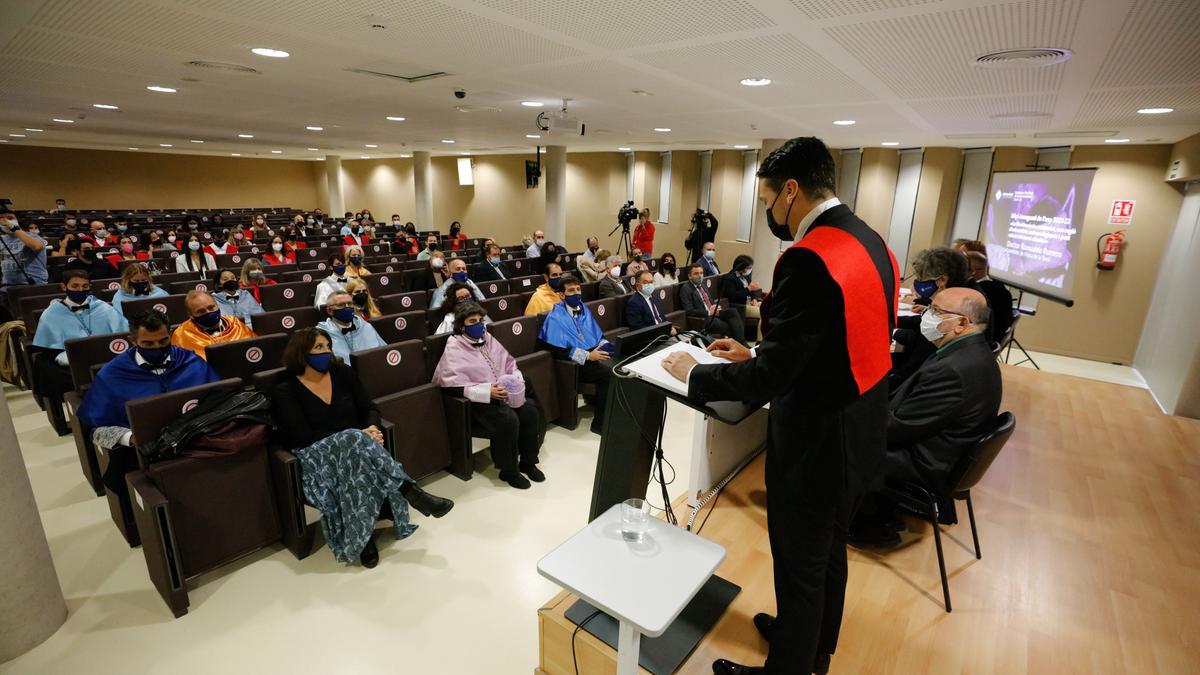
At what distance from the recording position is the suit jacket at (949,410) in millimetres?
2340

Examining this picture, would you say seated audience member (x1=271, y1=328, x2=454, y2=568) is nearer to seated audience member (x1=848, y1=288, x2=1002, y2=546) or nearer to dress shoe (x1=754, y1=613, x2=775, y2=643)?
dress shoe (x1=754, y1=613, x2=775, y2=643)

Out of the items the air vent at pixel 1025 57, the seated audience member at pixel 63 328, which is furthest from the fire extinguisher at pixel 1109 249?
the seated audience member at pixel 63 328

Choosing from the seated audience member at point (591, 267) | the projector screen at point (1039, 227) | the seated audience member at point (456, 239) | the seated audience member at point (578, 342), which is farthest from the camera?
the seated audience member at point (456, 239)

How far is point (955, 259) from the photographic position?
12.5 ft

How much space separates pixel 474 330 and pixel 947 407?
9.20 ft

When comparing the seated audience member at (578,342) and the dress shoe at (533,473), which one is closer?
the dress shoe at (533,473)

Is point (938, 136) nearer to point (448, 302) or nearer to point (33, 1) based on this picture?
point (448, 302)

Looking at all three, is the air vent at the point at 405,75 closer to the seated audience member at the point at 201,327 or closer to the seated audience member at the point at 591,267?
the seated audience member at the point at 201,327

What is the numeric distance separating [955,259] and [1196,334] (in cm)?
321

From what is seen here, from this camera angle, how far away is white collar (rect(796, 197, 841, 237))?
4.61ft

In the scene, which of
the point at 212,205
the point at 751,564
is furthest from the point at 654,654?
the point at 212,205

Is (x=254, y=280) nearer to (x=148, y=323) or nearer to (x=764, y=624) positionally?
(x=148, y=323)

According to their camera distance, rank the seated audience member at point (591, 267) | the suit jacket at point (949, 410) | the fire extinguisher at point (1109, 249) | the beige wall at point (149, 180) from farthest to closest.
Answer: the beige wall at point (149, 180), the seated audience member at point (591, 267), the fire extinguisher at point (1109, 249), the suit jacket at point (949, 410)

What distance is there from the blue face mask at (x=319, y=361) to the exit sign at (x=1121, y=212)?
378 inches
